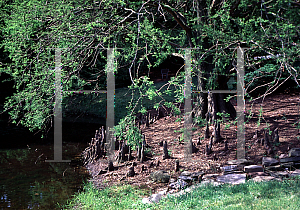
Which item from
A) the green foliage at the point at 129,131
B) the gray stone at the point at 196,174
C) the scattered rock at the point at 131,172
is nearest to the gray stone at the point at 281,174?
the gray stone at the point at 196,174

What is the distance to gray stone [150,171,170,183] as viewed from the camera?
268 inches

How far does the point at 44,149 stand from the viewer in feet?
35.6

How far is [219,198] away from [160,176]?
215 centimetres

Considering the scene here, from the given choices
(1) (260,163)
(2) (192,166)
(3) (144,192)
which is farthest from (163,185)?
(1) (260,163)

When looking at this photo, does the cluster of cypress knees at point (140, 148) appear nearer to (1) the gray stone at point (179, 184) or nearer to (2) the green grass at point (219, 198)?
(1) the gray stone at point (179, 184)

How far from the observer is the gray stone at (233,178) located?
5.81 m

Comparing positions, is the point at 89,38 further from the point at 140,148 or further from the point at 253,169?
the point at 253,169

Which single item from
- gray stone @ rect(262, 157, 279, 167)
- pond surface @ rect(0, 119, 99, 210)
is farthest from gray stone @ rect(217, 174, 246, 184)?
→ pond surface @ rect(0, 119, 99, 210)

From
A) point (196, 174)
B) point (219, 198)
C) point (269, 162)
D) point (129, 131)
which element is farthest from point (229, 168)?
point (129, 131)

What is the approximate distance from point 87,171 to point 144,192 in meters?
2.68

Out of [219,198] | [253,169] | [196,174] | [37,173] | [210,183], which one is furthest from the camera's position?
[37,173]

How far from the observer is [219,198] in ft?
16.1

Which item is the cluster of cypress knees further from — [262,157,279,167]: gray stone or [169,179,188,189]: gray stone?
[169,179,188,189]: gray stone

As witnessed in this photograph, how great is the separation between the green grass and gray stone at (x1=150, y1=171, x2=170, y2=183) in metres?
0.51
